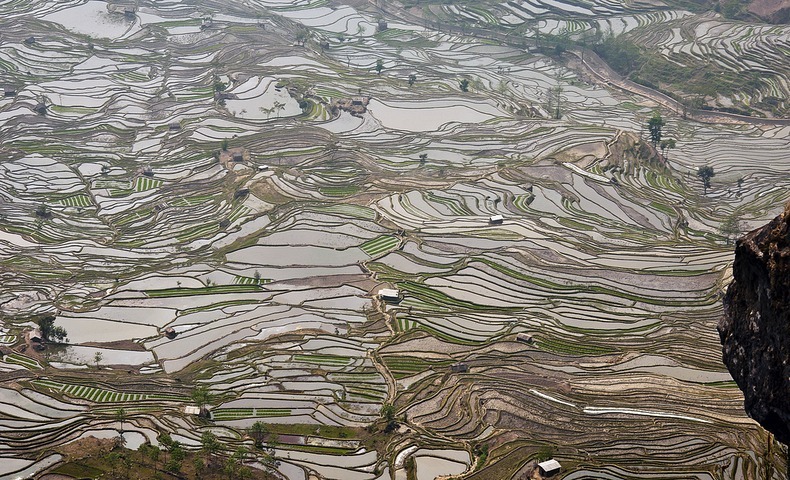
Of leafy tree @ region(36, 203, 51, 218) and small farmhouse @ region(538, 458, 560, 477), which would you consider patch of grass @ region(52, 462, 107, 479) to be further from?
leafy tree @ region(36, 203, 51, 218)

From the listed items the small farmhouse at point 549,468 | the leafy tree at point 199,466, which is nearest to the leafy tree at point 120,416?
the leafy tree at point 199,466

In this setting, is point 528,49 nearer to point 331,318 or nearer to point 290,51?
point 290,51

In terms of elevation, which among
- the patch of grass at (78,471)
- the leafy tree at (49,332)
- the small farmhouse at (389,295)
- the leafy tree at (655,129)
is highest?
the leafy tree at (655,129)

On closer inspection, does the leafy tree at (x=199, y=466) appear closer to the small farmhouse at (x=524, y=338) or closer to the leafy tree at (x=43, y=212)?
the small farmhouse at (x=524, y=338)

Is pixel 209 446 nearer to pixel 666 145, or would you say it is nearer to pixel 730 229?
pixel 730 229

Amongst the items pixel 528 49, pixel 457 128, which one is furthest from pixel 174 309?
pixel 528 49

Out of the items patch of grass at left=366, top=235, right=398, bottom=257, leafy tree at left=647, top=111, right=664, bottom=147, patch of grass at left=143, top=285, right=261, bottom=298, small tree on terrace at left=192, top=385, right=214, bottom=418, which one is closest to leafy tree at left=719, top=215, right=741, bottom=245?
leafy tree at left=647, top=111, right=664, bottom=147
